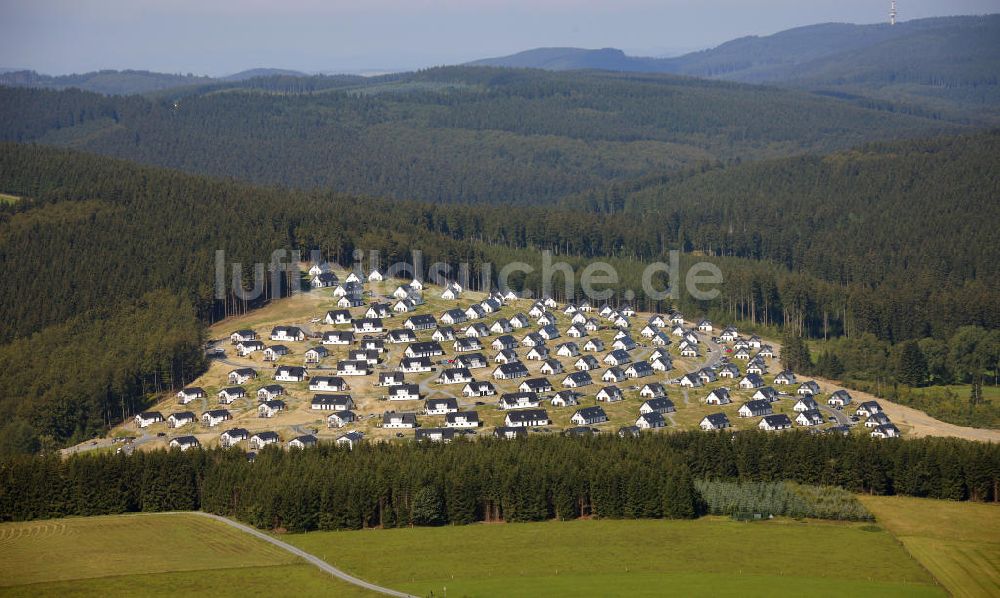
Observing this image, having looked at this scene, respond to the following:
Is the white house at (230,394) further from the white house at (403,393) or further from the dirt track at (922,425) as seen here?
the dirt track at (922,425)

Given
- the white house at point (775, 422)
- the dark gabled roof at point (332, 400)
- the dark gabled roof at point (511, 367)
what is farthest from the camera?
the dark gabled roof at point (511, 367)

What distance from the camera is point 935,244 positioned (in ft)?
463

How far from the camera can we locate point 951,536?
61.9 m

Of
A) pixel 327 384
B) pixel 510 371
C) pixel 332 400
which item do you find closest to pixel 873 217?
pixel 510 371

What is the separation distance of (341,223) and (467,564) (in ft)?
256

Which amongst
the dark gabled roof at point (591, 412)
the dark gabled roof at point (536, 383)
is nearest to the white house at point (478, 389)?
the dark gabled roof at point (536, 383)

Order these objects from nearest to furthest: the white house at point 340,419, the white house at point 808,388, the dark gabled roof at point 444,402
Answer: the white house at point 340,419
the dark gabled roof at point 444,402
the white house at point 808,388

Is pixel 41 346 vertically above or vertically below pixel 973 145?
below

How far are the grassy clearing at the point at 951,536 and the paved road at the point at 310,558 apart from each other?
79.8 feet

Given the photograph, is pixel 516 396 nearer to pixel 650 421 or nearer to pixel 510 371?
pixel 510 371

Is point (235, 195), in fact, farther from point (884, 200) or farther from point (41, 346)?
point (884, 200)

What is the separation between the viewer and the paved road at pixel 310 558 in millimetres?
55062

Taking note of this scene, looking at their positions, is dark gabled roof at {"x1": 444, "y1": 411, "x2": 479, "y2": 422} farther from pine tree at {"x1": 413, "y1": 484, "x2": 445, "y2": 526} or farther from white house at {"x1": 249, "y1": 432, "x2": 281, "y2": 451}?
pine tree at {"x1": 413, "y1": 484, "x2": 445, "y2": 526}

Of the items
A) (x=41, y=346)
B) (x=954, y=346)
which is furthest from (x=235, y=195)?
(x=954, y=346)
